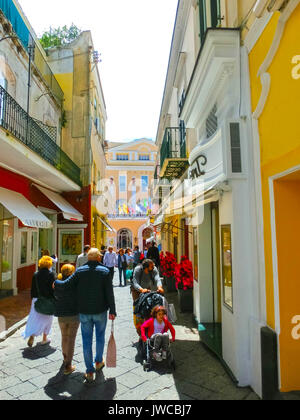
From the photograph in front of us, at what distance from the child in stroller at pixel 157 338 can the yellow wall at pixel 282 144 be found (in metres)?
1.65

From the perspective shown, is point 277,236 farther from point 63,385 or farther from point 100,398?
point 63,385

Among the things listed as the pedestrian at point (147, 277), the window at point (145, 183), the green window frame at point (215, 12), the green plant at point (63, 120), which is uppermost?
the window at point (145, 183)

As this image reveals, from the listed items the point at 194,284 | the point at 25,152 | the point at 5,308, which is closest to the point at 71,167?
the point at 25,152

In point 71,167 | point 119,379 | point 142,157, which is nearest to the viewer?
point 119,379

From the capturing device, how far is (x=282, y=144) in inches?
137

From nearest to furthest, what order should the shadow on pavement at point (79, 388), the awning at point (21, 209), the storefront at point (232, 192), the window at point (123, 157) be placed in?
the shadow on pavement at point (79, 388), the storefront at point (232, 192), the awning at point (21, 209), the window at point (123, 157)

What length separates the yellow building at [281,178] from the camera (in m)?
3.28

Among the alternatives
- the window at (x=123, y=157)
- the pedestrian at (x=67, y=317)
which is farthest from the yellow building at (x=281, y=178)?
the window at (x=123, y=157)

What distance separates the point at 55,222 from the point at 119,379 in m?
11.4

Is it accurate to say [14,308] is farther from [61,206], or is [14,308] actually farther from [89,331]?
[61,206]

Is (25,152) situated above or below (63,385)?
above

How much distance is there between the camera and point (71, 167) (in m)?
14.2

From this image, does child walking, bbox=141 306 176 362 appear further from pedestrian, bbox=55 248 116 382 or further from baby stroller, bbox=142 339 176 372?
pedestrian, bbox=55 248 116 382

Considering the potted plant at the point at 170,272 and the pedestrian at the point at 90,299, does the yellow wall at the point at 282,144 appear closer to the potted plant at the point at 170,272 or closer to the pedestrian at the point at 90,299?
the pedestrian at the point at 90,299
